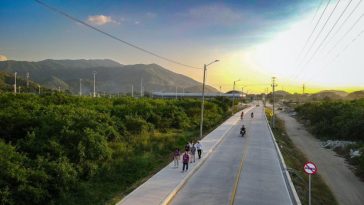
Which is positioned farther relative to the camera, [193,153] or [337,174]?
[337,174]

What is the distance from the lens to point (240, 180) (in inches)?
905

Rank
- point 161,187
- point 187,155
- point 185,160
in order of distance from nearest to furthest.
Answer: point 161,187 → point 185,160 → point 187,155

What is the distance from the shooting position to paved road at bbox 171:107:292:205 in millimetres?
18953

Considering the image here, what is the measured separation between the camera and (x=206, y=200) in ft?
61.2

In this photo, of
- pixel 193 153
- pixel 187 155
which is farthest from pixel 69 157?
pixel 193 153

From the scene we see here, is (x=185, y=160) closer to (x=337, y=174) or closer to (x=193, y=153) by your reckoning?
(x=193, y=153)

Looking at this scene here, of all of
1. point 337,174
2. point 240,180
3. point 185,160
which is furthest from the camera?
point 337,174

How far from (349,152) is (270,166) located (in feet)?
80.7

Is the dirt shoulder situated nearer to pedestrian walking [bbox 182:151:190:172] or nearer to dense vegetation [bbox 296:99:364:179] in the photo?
dense vegetation [bbox 296:99:364:179]

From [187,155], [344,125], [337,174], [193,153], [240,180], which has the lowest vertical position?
[337,174]

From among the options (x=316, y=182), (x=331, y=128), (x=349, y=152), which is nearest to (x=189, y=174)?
(x=316, y=182)

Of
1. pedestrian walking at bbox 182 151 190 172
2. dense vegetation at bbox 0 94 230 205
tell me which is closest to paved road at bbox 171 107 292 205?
pedestrian walking at bbox 182 151 190 172

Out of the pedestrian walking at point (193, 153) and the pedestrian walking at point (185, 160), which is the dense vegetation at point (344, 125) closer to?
the pedestrian walking at point (193, 153)

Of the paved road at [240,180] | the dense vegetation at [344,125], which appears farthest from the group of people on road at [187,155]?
the dense vegetation at [344,125]
